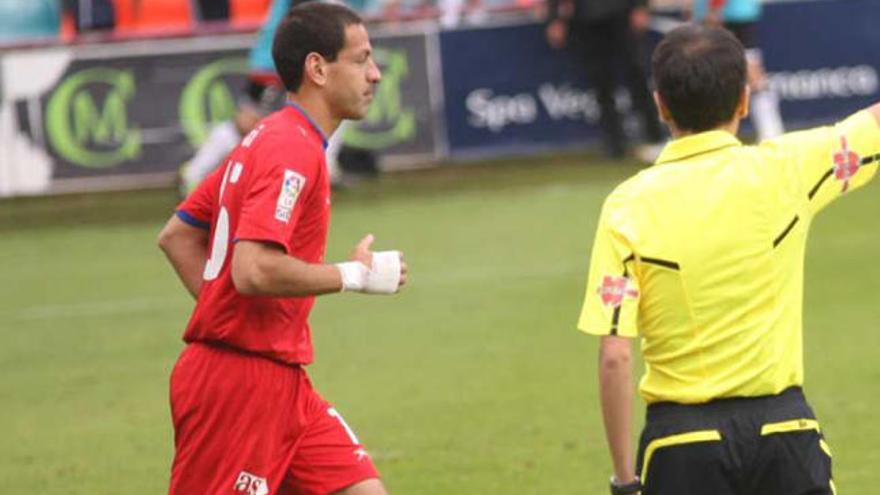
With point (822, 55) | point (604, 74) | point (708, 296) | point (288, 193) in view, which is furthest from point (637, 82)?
point (708, 296)

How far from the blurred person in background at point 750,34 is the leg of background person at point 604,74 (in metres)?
1.04

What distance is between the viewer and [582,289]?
13648mm

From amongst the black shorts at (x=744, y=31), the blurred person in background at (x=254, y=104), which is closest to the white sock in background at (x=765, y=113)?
the black shorts at (x=744, y=31)

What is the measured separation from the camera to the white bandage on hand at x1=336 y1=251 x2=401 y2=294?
6.25 meters

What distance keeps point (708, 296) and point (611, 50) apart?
48.1 ft

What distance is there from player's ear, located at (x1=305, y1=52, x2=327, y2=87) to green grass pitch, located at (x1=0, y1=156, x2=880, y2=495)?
116 inches

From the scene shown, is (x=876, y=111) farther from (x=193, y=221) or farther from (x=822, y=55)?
(x=822, y=55)

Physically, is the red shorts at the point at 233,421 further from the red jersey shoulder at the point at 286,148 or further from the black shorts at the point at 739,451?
the black shorts at the point at 739,451

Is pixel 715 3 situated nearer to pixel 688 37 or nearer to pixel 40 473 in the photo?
pixel 40 473

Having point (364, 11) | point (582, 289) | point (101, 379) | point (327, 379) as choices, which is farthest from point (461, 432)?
point (364, 11)

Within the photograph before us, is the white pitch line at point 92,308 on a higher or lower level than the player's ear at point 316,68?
lower

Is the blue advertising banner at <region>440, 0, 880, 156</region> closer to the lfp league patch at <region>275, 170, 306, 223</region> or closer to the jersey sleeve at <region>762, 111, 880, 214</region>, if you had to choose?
the lfp league patch at <region>275, 170, 306, 223</region>

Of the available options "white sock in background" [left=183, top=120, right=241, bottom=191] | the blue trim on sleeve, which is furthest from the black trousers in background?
the blue trim on sleeve

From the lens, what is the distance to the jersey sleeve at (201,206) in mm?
6793
